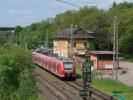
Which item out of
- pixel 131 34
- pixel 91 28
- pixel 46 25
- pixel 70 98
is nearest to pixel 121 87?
pixel 70 98

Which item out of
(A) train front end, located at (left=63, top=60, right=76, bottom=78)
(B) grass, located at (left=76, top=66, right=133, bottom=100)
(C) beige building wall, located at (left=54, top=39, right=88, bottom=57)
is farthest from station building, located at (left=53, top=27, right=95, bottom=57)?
(B) grass, located at (left=76, top=66, right=133, bottom=100)

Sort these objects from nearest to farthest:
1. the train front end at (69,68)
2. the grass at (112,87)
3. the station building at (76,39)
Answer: the grass at (112,87)
the train front end at (69,68)
the station building at (76,39)

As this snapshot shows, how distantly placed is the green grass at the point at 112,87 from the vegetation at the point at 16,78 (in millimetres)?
8530

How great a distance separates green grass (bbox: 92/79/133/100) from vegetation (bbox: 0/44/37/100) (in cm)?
853

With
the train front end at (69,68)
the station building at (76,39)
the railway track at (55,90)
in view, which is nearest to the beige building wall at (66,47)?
the station building at (76,39)

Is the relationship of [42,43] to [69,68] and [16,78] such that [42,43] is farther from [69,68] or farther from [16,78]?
[16,78]

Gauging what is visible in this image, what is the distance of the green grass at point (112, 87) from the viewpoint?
148ft

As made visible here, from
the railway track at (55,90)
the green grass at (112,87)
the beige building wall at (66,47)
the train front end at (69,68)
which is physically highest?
the beige building wall at (66,47)

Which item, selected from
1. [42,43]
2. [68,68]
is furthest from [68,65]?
[42,43]

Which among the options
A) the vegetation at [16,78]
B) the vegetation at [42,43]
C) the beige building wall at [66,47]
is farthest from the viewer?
the beige building wall at [66,47]

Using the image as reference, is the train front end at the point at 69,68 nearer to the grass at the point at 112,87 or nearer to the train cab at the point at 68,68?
the train cab at the point at 68,68

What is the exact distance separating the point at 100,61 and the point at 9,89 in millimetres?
35852

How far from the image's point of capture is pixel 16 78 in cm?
Result: 4000

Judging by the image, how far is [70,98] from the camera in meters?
→ 43.8
